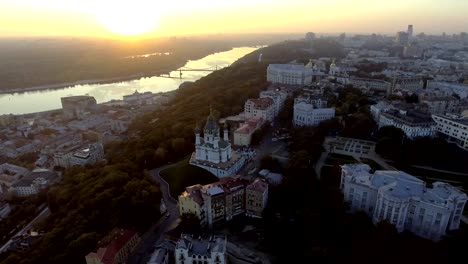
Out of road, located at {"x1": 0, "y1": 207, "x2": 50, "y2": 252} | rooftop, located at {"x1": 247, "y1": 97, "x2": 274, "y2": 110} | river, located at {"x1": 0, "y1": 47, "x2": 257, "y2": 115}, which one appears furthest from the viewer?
river, located at {"x1": 0, "y1": 47, "x2": 257, "y2": 115}

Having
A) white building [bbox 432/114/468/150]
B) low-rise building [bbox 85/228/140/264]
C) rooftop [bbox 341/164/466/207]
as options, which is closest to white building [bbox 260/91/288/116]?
white building [bbox 432/114/468/150]

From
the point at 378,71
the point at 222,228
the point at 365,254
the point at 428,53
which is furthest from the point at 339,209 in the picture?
the point at 428,53

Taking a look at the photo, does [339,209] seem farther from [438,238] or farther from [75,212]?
[75,212]

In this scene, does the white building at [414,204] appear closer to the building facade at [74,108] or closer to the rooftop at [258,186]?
the rooftop at [258,186]

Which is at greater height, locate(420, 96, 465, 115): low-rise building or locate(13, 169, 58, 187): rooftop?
locate(420, 96, 465, 115): low-rise building

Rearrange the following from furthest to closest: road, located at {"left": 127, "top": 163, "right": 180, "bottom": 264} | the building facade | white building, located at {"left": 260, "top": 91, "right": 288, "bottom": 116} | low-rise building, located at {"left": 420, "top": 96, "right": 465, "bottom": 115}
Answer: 1. the building facade
2. white building, located at {"left": 260, "top": 91, "right": 288, "bottom": 116}
3. low-rise building, located at {"left": 420, "top": 96, "right": 465, "bottom": 115}
4. road, located at {"left": 127, "top": 163, "right": 180, "bottom": 264}

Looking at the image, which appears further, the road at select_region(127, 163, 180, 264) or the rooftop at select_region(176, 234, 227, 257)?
the road at select_region(127, 163, 180, 264)

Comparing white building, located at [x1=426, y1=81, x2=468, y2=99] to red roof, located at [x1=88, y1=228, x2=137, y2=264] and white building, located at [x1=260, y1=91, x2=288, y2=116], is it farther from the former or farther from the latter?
red roof, located at [x1=88, y1=228, x2=137, y2=264]
